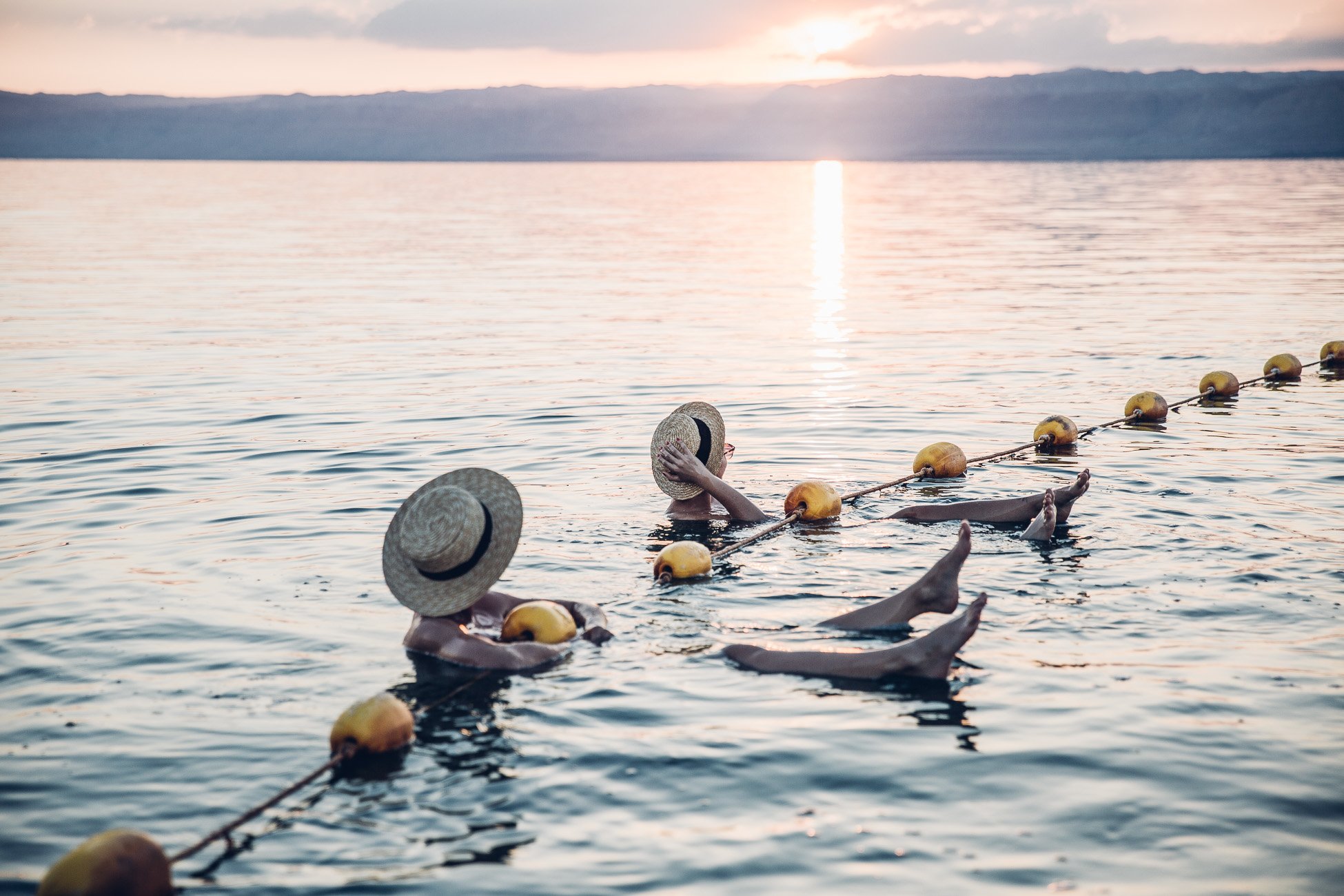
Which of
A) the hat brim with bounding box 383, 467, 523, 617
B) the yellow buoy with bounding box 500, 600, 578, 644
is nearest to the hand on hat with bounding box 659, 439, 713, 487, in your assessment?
the yellow buoy with bounding box 500, 600, 578, 644

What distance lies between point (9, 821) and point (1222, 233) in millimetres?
58417

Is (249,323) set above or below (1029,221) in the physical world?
below

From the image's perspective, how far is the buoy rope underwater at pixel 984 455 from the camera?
36.3ft

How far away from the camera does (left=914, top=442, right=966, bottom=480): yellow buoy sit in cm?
1499

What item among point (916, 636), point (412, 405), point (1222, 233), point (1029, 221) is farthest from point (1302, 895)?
point (1029, 221)

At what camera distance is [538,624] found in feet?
30.6

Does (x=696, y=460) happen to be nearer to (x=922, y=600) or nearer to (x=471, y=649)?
(x=922, y=600)

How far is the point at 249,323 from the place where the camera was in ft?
99.9

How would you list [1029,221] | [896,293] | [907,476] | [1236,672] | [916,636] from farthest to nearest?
1. [1029,221]
2. [896,293]
3. [907,476]
4. [916,636]
5. [1236,672]

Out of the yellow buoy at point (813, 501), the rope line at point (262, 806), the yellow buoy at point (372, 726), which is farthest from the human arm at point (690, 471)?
the rope line at point (262, 806)

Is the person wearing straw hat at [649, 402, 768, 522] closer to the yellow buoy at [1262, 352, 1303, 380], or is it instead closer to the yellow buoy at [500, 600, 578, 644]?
the yellow buoy at [500, 600, 578, 644]

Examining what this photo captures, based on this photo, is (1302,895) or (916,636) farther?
(916,636)

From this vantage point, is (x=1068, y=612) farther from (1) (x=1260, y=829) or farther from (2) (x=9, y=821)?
(2) (x=9, y=821)

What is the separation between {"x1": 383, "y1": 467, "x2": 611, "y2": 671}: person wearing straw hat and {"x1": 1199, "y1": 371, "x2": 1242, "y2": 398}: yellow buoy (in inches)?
592
